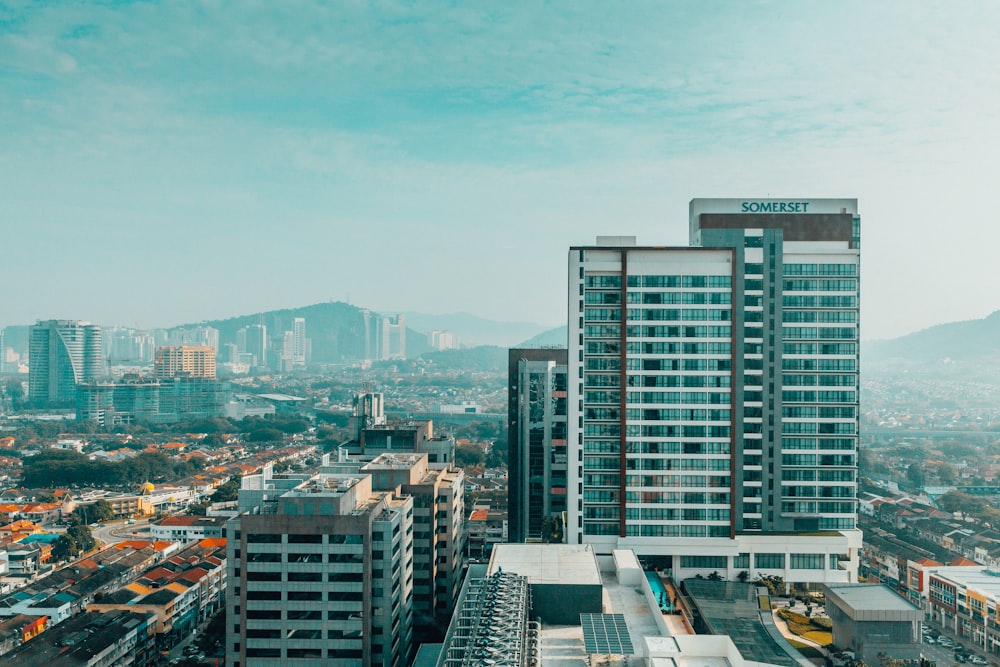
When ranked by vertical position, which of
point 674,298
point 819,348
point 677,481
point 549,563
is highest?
point 674,298

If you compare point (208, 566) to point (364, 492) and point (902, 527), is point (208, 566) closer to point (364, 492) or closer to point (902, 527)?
point (364, 492)

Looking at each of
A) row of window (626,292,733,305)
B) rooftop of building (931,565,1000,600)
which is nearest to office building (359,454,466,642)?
row of window (626,292,733,305)

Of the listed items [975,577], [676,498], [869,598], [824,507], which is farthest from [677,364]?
[975,577]

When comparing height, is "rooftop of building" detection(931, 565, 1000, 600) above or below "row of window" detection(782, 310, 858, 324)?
below

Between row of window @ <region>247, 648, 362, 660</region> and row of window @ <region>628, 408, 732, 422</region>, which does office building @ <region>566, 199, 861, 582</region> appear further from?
row of window @ <region>247, 648, 362, 660</region>

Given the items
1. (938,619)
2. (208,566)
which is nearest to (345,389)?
(208,566)

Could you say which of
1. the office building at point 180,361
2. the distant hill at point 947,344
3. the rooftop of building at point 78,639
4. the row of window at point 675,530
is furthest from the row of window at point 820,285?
the distant hill at point 947,344

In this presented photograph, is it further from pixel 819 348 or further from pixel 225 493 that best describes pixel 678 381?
pixel 225 493
